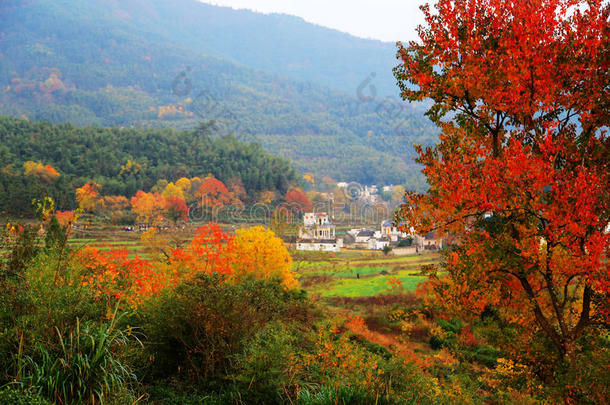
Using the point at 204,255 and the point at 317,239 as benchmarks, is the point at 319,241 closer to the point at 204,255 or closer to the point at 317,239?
the point at 317,239

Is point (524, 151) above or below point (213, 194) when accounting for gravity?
above

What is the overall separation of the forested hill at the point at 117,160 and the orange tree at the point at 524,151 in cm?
6087

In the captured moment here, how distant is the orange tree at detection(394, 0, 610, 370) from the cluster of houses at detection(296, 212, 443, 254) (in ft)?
147

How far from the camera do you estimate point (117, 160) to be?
3177 inches

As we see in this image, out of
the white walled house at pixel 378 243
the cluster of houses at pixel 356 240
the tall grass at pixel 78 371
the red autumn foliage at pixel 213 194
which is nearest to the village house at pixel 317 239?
the cluster of houses at pixel 356 240

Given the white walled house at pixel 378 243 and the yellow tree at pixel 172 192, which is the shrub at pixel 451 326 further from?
the yellow tree at pixel 172 192

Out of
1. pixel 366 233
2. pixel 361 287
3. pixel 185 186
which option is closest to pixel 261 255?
pixel 361 287

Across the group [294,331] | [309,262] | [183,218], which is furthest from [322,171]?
[294,331]

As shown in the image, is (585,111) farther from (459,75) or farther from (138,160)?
(138,160)

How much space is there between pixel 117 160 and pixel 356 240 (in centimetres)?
4588

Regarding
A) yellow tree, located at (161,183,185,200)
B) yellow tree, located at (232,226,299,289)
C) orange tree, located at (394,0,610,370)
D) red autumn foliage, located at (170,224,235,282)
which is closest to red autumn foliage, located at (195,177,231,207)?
yellow tree, located at (161,183,185,200)

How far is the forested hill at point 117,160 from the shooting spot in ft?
212

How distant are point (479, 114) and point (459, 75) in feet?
2.99

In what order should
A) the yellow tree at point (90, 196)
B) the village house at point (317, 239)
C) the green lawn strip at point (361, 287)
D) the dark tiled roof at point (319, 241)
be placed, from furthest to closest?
the yellow tree at point (90, 196) < the dark tiled roof at point (319, 241) < the village house at point (317, 239) < the green lawn strip at point (361, 287)
